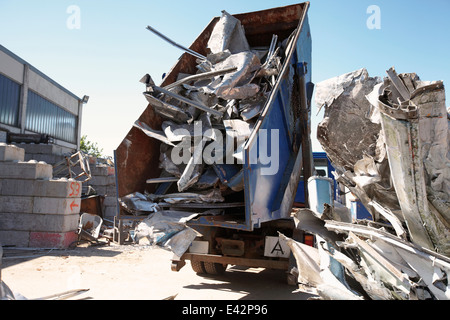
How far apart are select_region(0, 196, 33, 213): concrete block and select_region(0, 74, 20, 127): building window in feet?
35.1

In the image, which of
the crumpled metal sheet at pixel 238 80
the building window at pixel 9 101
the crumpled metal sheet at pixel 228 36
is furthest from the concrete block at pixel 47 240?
the building window at pixel 9 101

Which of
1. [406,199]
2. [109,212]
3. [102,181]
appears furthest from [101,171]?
[406,199]

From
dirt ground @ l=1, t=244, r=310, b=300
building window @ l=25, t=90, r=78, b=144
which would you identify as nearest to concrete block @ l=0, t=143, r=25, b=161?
dirt ground @ l=1, t=244, r=310, b=300

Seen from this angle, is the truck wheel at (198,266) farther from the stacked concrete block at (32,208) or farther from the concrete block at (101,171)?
the concrete block at (101,171)

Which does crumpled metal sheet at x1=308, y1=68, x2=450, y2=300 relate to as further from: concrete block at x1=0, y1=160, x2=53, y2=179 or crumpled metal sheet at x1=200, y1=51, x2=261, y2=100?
concrete block at x1=0, y1=160, x2=53, y2=179

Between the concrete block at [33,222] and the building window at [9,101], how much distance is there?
10.9 metres

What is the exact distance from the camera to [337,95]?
3553 mm

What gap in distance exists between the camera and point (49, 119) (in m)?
20.5

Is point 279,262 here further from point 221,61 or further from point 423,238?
point 221,61

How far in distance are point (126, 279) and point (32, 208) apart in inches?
132

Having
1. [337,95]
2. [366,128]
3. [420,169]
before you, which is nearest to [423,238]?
[420,169]

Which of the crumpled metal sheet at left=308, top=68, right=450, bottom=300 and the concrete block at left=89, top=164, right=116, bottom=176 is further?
the concrete block at left=89, top=164, right=116, bottom=176

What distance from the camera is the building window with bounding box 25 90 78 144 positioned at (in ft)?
61.1

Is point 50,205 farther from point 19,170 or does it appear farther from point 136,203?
point 136,203
